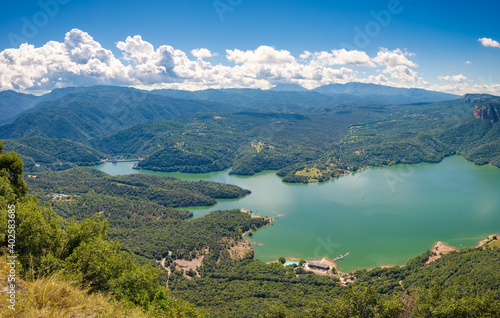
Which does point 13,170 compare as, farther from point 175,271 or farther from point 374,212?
point 374,212

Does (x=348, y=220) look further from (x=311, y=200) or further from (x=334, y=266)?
(x=334, y=266)

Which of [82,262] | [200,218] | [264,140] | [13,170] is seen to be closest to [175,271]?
[200,218]

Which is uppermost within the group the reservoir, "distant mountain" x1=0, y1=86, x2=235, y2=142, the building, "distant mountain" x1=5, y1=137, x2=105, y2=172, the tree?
"distant mountain" x1=0, y1=86, x2=235, y2=142

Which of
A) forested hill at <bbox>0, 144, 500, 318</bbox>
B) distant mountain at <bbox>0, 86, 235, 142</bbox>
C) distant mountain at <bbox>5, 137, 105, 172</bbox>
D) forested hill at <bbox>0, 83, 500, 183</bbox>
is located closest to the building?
forested hill at <bbox>0, 144, 500, 318</bbox>

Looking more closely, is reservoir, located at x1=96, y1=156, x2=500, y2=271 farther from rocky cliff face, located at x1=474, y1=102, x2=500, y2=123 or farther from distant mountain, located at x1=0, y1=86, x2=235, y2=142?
distant mountain, located at x1=0, y1=86, x2=235, y2=142

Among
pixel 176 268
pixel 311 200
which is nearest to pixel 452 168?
pixel 311 200

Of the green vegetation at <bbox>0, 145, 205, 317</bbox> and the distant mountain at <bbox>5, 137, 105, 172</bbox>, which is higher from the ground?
the green vegetation at <bbox>0, 145, 205, 317</bbox>
